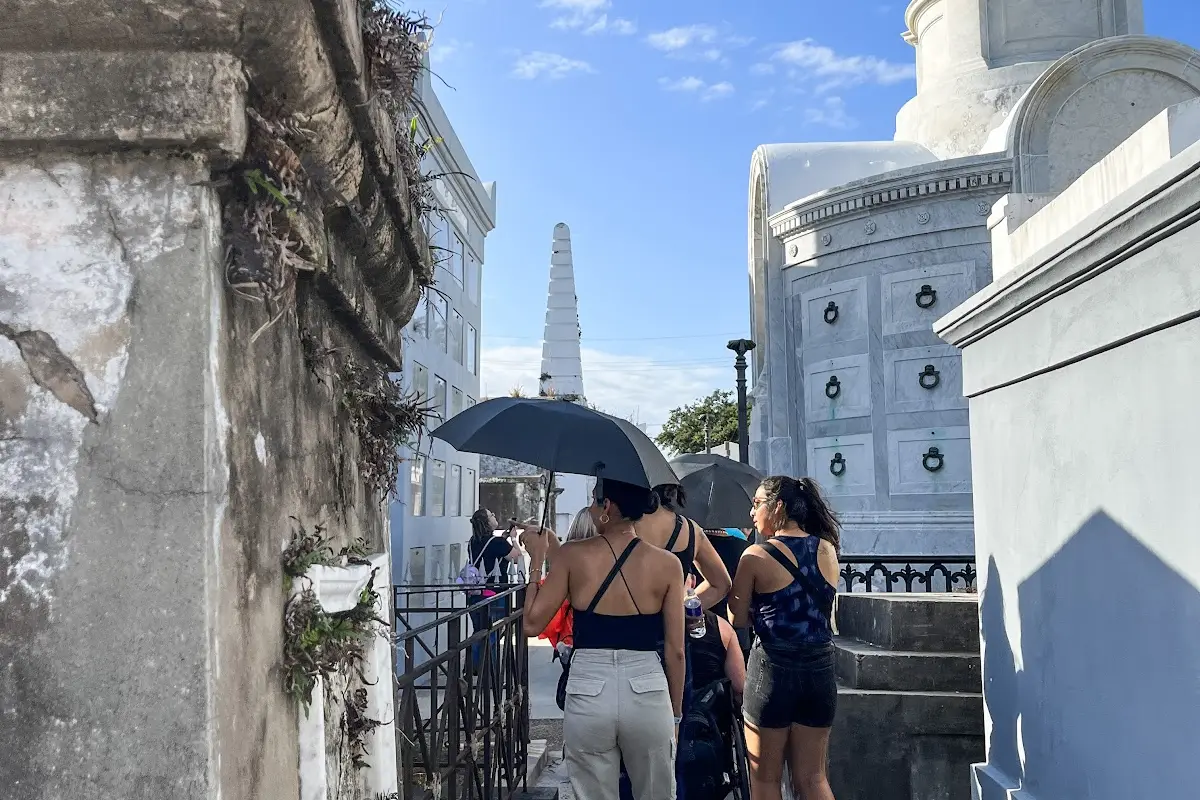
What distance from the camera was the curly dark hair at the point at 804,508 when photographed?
15.5ft

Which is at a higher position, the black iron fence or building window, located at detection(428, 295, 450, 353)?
building window, located at detection(428, 295, 450, 353)

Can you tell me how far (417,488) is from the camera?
13812mm

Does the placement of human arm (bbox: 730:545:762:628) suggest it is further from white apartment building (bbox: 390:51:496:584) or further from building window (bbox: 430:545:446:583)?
building window (bbox: 430:545:446:583)

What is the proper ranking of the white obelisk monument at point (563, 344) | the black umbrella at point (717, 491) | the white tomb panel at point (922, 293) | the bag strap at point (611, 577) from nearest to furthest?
the bag strap at point (611, 577)
the black umbrella at point (717, 491)
the white tomb panel at point (922, 293)
the white obelisk monument at point (563, 344)

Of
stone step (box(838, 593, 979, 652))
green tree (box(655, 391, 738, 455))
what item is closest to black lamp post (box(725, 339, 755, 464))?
stone step (box(838, 593, 979, 652))

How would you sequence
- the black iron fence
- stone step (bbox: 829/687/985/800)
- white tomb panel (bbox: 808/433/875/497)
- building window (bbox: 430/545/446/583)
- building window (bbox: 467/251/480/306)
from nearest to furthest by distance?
the black iron fence < stone step (bbox: 829/687/985/800) < building window (bbox: 430/545/446/583) < white tomb panel (bbox: 808/433/875/497) < building window (bbox: 467/251/480/306)

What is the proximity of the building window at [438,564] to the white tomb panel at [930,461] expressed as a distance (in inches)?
289

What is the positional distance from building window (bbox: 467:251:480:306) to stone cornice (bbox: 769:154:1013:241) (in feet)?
21.4

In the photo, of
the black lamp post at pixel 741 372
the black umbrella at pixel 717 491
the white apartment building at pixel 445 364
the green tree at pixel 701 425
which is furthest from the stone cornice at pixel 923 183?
the green tree at pixel 701 425

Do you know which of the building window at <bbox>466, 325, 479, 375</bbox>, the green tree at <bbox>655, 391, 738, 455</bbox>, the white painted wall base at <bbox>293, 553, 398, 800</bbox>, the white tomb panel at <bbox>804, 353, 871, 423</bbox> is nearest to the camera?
the white painted wall base at <bbox>293, 553, 398, 800</bbox>

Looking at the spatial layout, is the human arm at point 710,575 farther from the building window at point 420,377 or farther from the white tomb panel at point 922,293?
the white tomb panel at point 922,293

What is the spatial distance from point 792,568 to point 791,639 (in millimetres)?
324

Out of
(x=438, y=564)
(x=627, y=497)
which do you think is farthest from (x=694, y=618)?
(x=438, y=564)

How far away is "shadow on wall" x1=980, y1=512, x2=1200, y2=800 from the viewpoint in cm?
333
